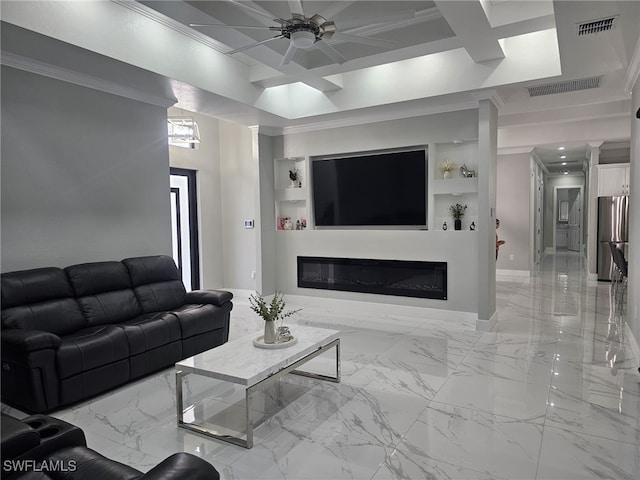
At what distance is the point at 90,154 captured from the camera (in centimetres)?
435

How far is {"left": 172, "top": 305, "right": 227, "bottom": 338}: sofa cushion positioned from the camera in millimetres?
4117

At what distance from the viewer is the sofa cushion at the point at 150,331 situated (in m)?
3.62

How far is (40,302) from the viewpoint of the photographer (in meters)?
3.56

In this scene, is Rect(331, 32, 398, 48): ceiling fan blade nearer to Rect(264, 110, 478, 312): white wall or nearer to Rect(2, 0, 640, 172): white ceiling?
Rect(2, 0, 640, 172): white ceiling

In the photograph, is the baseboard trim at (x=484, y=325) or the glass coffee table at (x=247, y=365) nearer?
the glass coffee table at (x=247, y=365)

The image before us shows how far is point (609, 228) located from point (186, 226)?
8207 mm

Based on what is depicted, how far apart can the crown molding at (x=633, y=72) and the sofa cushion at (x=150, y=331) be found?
16.0 feet

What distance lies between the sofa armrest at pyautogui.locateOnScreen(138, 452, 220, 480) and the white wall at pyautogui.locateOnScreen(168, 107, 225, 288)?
601 cm

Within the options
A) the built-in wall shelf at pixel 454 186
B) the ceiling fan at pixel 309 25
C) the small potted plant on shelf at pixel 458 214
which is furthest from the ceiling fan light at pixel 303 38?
the small potted plant on shelf at pixel 458 214

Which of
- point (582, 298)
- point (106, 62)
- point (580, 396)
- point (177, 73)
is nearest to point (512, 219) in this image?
point (582, 298)

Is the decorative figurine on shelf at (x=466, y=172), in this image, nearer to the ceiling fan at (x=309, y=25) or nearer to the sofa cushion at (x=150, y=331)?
the ceiling fan at (x=309, y=25)

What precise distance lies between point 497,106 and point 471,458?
14.4ft

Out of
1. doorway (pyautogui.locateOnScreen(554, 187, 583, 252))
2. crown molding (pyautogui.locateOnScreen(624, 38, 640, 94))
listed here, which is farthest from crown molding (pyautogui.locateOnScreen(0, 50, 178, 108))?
doorway (pyautogui.locateOnScreen(554, 187, 583, 252))

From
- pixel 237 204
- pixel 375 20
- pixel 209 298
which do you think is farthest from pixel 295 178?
pixel 375 20
